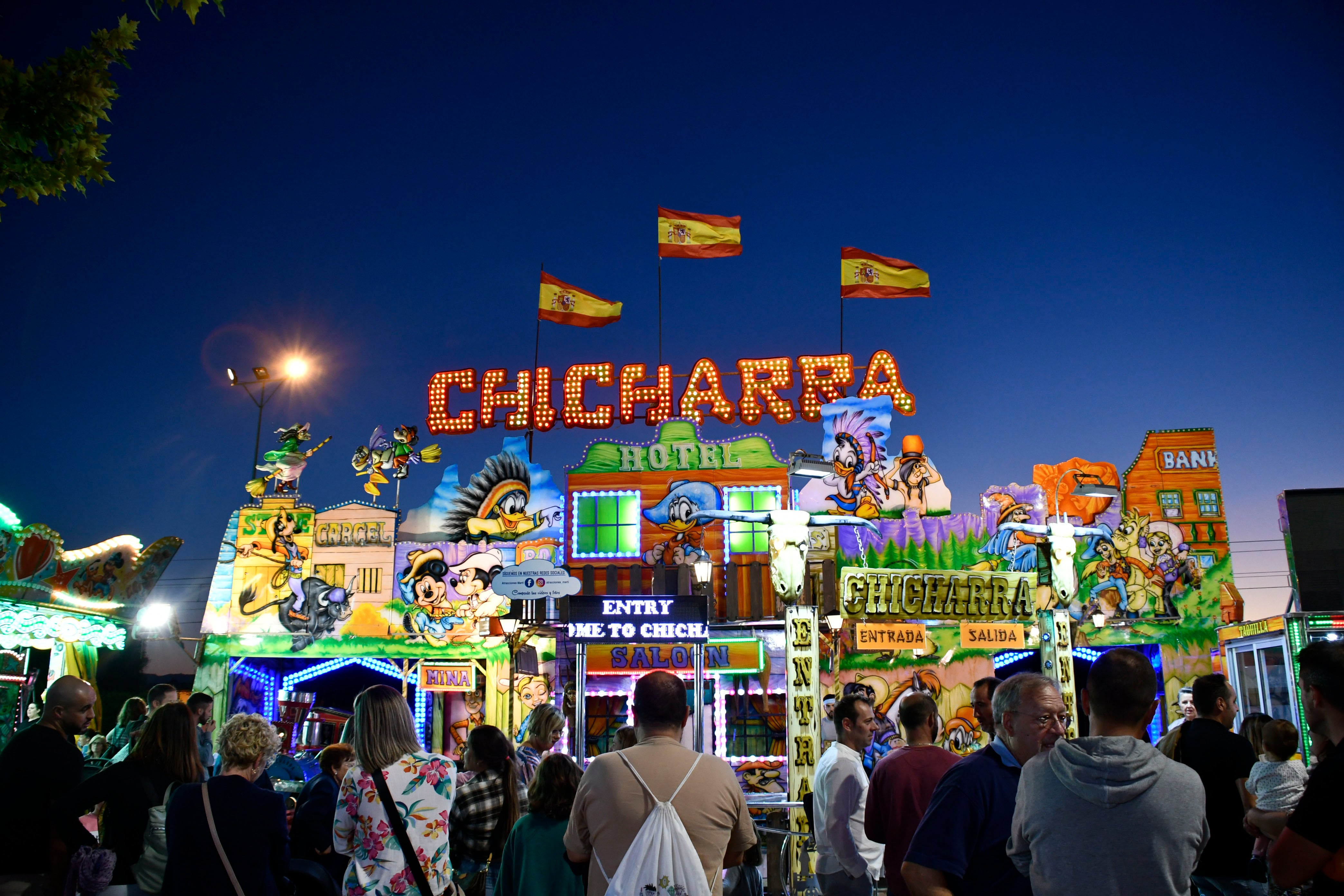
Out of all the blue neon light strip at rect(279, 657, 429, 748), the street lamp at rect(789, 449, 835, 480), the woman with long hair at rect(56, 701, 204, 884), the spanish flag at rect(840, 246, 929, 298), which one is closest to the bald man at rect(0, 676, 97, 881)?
the woman with long hair at rect(56, 701, 204, 884)

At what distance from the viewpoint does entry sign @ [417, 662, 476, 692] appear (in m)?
21.3

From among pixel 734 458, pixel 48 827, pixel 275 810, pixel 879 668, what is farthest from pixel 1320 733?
pixel 734 458

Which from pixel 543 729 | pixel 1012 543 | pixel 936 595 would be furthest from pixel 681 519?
pixel 543 729

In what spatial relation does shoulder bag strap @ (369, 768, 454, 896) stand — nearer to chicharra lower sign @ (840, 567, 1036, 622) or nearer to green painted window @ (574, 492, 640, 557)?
chicharra lower sign @ (840, 567, 1036, 622)

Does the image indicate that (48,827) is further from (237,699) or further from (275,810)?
(237,699)

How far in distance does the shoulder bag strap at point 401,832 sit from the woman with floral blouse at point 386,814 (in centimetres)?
1

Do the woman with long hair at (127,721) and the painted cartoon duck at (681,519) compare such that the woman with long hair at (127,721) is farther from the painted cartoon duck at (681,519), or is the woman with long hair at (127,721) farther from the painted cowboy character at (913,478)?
the painted cowboy character at (913,478)

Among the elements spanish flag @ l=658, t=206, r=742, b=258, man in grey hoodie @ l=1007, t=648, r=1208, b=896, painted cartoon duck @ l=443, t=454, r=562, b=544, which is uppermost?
spanish flag @ l=658, t=206, r=742, b=258

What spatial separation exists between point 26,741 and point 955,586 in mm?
11960

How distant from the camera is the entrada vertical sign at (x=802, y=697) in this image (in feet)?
39.7

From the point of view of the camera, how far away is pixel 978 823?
→ 144 inches

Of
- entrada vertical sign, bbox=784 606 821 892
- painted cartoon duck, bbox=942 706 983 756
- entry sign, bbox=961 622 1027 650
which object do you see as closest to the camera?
entrada vertical sign, bbox=784 606 821 892

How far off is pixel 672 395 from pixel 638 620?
11.5m

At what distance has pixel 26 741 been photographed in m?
5.34
